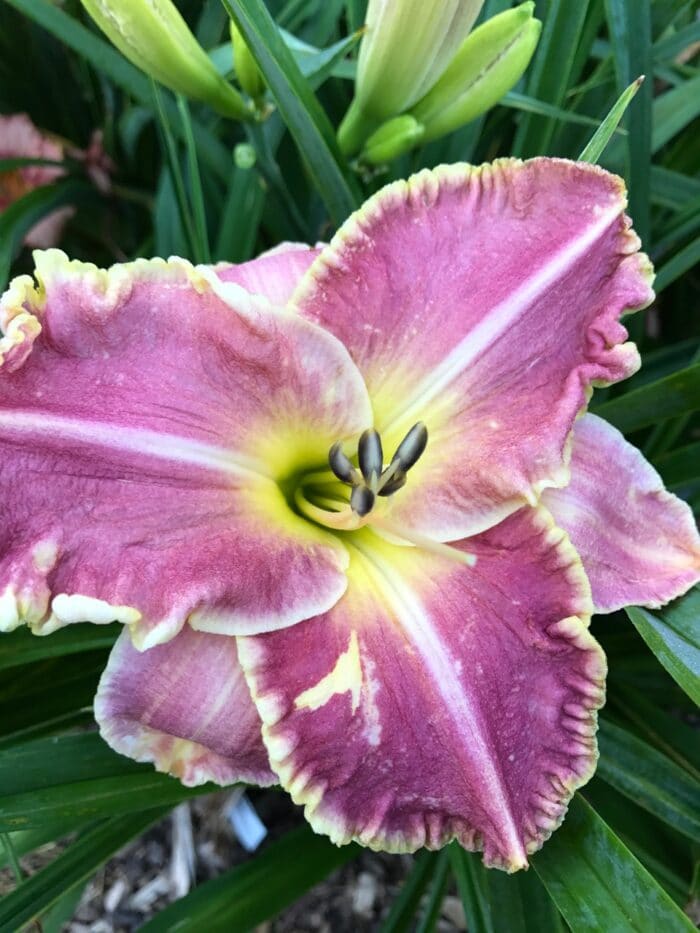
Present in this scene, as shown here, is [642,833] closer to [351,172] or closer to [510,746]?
[510,746]

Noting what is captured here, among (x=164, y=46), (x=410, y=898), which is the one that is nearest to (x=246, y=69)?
(x=164, y=46)

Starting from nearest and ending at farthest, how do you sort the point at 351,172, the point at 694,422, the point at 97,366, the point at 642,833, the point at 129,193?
the point at 97,366, the point at 351,172, the point at 642,833, the point at 694,422, the point at 129,193

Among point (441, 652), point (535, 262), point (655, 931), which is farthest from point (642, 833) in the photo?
point (535, 262)

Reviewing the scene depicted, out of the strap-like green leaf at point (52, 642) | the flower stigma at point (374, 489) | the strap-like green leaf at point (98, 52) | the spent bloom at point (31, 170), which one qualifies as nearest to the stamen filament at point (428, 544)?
the flower stigma at point (374, 489)

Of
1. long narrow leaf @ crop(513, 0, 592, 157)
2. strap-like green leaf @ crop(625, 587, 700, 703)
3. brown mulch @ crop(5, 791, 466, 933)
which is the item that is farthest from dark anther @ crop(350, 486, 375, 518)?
brown mulch @ crop(5, 791, 466, 933)

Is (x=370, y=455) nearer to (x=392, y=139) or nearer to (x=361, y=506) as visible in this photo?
(x=361, y=506)

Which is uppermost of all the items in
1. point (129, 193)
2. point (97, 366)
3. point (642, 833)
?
point (97, 366)
